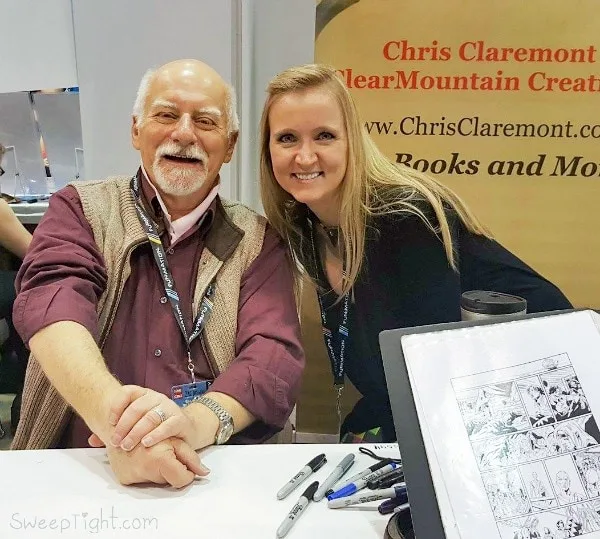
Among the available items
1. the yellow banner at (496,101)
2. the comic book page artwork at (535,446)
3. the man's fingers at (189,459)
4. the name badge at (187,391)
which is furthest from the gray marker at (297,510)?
the yellow banner at (496,101)

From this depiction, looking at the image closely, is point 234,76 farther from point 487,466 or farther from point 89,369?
point 487,466

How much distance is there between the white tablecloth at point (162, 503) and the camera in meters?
0.74

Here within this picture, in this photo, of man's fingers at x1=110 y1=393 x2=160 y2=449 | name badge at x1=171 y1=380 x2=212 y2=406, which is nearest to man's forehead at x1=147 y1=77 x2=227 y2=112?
name badge at x1=171 y1=380 x2=212 y2=406

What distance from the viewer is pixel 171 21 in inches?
77.4

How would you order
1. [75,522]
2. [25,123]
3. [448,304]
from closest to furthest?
1. [75,522]
2. [448,304]
3. [25,123]

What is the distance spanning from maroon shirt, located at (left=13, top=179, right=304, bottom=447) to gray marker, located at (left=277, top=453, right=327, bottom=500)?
240mm

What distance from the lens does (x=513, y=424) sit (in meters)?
0.66

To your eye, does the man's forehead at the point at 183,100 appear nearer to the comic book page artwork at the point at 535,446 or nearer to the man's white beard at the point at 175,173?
the man's white beard at the point at 175,173

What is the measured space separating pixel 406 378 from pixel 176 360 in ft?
2.39

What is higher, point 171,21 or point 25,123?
point 171,21

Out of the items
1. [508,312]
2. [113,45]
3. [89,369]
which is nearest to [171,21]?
[113,45]

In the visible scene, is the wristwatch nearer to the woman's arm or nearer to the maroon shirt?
the maroon shirt

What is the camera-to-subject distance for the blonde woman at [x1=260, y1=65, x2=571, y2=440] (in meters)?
1.38
